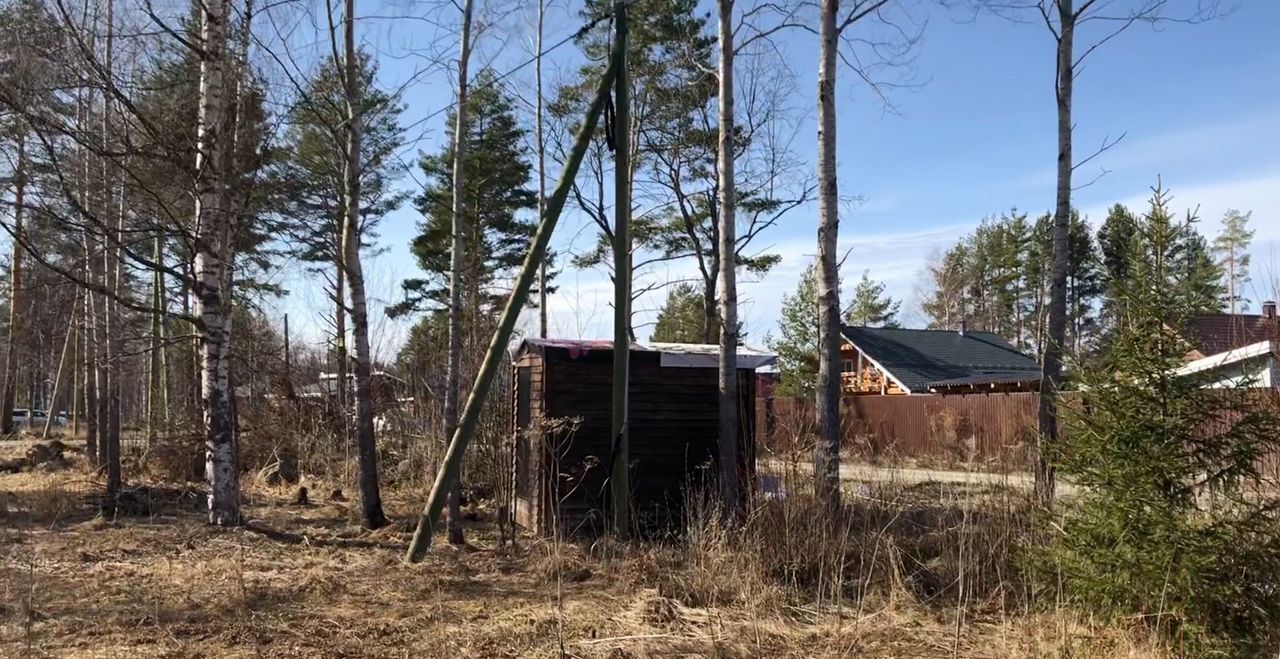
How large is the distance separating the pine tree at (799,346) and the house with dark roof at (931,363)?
161cm

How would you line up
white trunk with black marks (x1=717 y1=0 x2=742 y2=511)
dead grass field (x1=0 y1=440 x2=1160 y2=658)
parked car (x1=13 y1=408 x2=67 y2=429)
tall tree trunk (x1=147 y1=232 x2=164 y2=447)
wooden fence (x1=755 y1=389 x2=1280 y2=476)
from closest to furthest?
dead grass field (x1=0 y1=440 x2=1160 y2=658)
white trunk with black marks (x1=717 y1=0 x2=742 y2=511)
tall tree trunk (x1=147 y1=232 x2=164 y2=447)
wooden fence (x1=755 y1=389 x2=1280 y2=476)
parked car (x1=13 y1=408 x2=67 y2=429)

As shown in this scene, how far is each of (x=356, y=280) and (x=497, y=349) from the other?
266cm

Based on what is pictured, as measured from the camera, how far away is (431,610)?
5.87 meters

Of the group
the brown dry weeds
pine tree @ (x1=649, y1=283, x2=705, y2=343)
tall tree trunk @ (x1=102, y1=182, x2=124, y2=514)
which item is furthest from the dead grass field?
pine tree @ (x1=649, y1=283, x2=705, y2=343)

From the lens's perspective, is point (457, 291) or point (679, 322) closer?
point (457, 291)

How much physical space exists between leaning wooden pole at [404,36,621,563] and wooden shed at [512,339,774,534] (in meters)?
1.72

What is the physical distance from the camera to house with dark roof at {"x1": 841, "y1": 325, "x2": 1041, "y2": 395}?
97.7ft

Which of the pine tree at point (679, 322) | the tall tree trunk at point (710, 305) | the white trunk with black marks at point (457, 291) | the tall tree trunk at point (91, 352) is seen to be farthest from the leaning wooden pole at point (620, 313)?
the pine tree at point (679, 322)

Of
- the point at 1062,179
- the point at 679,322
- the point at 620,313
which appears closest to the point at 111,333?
the point at 620,313

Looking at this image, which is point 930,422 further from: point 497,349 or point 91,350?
point 91,350

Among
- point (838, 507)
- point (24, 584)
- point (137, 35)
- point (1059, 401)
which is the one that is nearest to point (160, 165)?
point (137, 35)

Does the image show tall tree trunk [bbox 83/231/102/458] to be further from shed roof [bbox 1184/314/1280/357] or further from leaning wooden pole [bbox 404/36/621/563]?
shed roof [bbox 1184/314/1280/357]

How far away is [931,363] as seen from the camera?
103 ft

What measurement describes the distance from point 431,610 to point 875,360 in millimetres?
Result: 26600
